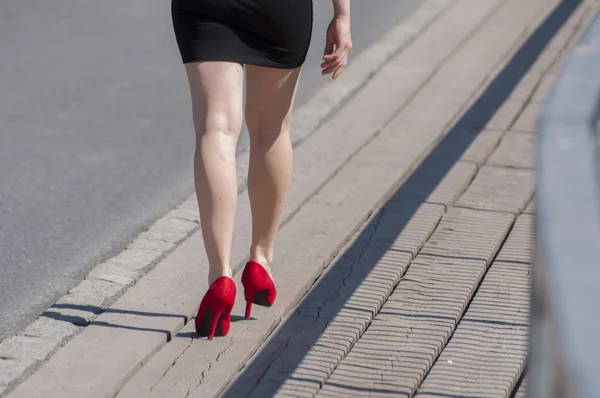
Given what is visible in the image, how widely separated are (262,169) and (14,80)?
3561 millimetres

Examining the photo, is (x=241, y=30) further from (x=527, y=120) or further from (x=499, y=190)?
(x=527, y=120)

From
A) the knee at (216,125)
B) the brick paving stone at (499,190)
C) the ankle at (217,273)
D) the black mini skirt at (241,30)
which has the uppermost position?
the black mini skirt at (241,30)

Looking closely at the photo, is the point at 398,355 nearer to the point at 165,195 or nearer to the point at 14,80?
the point at 165,195

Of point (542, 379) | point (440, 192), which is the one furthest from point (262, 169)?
point (542, 379)

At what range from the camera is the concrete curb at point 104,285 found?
2.91 m

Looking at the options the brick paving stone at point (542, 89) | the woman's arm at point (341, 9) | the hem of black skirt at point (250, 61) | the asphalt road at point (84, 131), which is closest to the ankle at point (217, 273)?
the hem of black skirt at point (250, 61)

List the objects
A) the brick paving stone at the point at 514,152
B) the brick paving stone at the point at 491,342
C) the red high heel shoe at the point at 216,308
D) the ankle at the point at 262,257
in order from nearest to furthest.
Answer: the brick paving stone at the point at 491,342
the red high heel shoe at the point at 216,308
the ankle at the point at 262,257
the brick paving stone at the point at 514,152

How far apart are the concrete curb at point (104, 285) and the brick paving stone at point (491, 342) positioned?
41.8 inches

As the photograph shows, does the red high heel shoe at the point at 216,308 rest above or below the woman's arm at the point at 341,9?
below

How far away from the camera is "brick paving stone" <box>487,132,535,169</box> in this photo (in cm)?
464

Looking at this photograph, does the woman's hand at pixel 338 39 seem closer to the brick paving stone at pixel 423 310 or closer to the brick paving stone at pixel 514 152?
the brick paving stone at pixel 423 310

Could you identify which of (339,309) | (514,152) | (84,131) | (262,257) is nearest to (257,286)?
(262,257)

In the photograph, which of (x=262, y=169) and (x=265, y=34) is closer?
(x=265, y=34)

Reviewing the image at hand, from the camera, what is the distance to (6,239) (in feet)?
13.0
